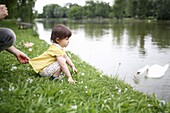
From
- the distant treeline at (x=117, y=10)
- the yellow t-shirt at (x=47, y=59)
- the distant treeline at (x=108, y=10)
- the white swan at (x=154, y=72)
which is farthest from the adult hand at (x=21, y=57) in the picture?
the distant treeline at (x=117, y=10)

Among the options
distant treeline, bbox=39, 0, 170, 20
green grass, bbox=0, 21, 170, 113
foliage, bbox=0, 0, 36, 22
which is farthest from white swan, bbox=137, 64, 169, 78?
distant treeline, bbox=39, 0, 170, 20

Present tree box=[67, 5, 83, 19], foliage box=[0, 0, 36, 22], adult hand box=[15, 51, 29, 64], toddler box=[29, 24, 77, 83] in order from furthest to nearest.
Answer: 1. tree box=[67, 5, 83, 19]
2. foliage box=[0, 0, 36, 22]
3. toddler box=[29, 24, 77, 83]
4. adult hand box=[15, 51, 29, 64]

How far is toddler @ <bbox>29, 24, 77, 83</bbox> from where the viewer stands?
5098 mm

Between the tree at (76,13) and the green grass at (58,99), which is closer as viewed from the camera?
the green grass at (58,99)

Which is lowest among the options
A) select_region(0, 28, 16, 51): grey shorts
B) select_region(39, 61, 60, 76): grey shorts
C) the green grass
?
the green grass

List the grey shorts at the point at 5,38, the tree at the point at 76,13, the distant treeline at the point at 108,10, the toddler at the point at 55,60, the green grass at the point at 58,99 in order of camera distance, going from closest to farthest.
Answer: the green grass at the point at 58,99 < the grey shorts at the point at 5,38 < the toddler at the point at 55,60 < the distant treeline at the point at 108,10 < the tree at the point at 76,13

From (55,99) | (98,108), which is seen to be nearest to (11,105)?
(55,99)

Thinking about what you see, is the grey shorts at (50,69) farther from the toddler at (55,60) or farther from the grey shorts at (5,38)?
the grey shorts at (5,38)

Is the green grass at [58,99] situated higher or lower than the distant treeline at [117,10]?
lower

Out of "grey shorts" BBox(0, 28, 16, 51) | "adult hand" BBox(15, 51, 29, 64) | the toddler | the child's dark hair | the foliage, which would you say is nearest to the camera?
"grey shorts" BBox(0, 28, 16, 51)

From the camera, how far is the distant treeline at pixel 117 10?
80625 mm

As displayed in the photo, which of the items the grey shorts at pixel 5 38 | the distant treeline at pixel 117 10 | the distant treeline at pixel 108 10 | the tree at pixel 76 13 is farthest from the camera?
the tree at pixel 76 13

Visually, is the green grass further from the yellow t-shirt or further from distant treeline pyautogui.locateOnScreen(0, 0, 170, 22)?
distant treeline pyautogui.locateOnScreen(0, 0, 170, 22)

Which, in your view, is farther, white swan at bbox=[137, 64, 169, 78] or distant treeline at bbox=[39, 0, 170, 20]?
distant treeline at bbox=[39, 0, 170, 20]
